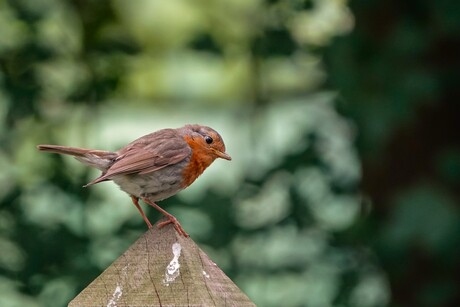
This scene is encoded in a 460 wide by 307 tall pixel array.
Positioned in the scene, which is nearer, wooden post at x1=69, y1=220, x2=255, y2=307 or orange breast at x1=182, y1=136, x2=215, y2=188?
wooden post at x1=69, y1=220, x2=255, y2=307

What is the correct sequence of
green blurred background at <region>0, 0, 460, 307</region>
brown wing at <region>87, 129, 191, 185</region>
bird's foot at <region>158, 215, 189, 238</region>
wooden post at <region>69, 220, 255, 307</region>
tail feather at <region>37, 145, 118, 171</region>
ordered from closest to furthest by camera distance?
wooden post at <region>69, 220, 255, 307</region>
bird's foot at <region>158, 215, 189, 238</region>
brown wing at <region>87, 129, 191, 185</region>
tail feather at <region>37, 145, 118, 171</region>
green blurred background at <region>0, 0, 460, 307</region>

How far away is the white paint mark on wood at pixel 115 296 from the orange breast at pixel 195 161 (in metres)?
0.91

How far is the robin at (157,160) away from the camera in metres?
3.36

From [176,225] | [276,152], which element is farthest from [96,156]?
[276,152]

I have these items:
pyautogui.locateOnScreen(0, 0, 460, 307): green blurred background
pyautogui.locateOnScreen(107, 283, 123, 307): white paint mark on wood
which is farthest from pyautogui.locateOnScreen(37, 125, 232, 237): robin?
pyautogui.locateOnScreen(0, 0, 460, 307): green blurred background

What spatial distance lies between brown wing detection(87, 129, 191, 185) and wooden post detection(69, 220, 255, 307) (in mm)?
659

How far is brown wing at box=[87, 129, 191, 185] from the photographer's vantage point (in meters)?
3.34

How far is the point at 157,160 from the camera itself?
3402mm

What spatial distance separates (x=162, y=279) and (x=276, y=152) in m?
3.34

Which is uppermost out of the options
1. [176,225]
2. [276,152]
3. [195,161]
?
[176,225]

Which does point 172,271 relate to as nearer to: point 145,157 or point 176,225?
point 176,225

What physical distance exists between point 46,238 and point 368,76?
1816 millimetres

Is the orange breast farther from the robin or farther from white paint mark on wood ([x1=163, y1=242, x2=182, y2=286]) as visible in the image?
white paint mark on wood ([x1=163, y1=242, x2=182, y2=286])

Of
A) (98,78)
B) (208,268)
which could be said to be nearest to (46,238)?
(98,78)
